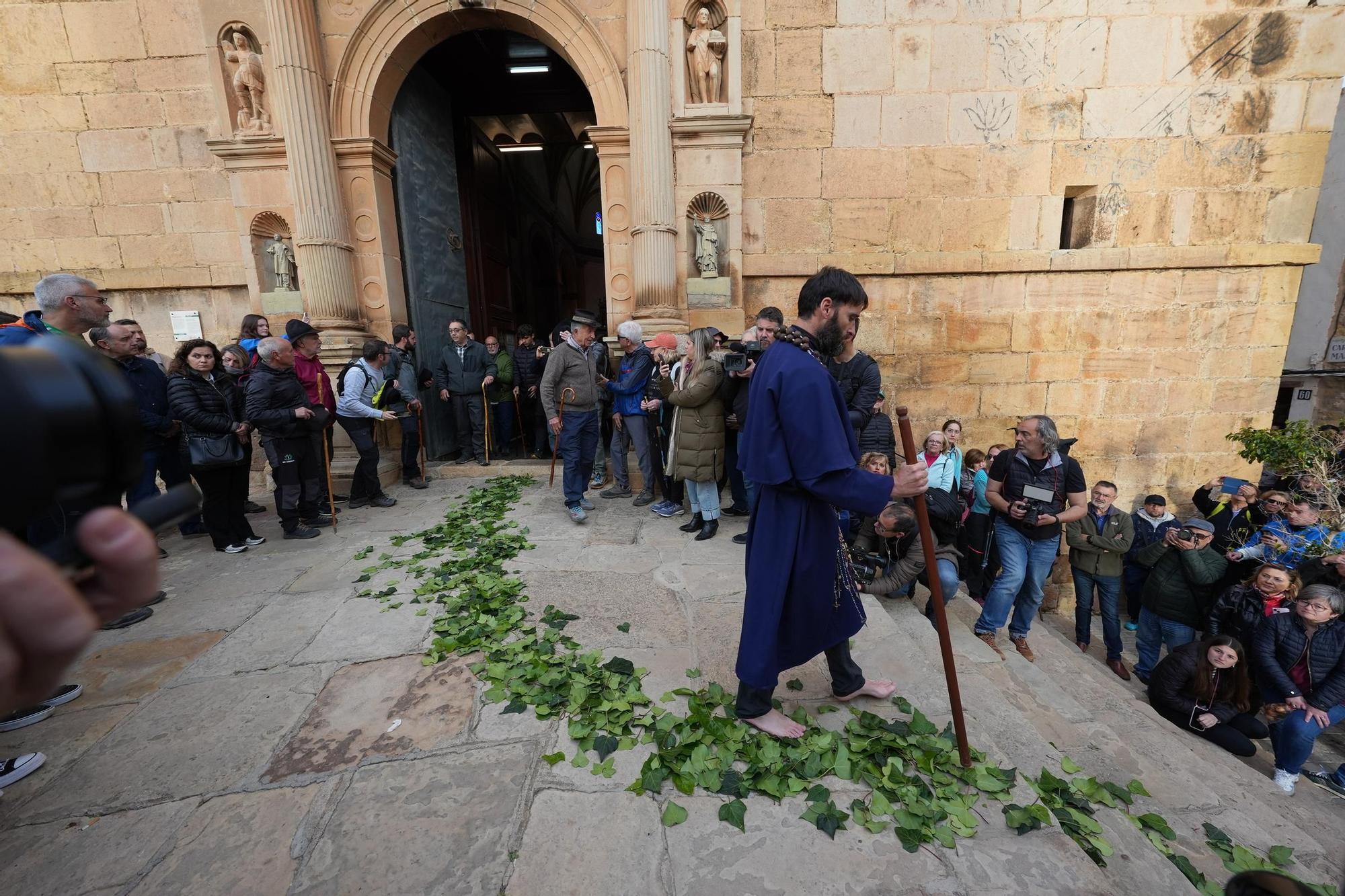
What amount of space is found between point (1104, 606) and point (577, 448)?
5.19 metres

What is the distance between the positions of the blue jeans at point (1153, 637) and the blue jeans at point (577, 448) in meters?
5.37

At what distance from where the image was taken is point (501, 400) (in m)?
7.01

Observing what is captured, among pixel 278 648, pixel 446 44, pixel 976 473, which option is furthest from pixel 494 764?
pixel 446 44

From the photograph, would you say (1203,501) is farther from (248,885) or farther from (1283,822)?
(248,885)

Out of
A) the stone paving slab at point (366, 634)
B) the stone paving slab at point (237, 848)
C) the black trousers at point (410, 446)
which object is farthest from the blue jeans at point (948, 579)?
the black trousers at point (410, 446)

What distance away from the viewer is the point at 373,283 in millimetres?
6203

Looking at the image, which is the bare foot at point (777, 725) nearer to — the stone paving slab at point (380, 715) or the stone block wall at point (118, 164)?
the stone paving slab at point (380, 715)

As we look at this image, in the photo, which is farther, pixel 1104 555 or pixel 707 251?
pixel 707 251

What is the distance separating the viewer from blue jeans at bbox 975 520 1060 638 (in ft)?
14.2

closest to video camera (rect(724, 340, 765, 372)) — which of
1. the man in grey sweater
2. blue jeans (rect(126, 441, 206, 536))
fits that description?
the man in grey sweater

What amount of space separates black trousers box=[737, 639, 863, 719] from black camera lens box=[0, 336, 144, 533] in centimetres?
207

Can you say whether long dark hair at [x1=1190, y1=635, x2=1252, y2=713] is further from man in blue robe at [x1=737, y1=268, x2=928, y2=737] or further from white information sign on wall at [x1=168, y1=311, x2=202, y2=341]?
white information sign on wall at [x1=168, y1=311, x2=202, y2=341]

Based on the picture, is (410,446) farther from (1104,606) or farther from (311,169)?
(1104,606)

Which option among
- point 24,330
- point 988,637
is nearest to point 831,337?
point 988,637
